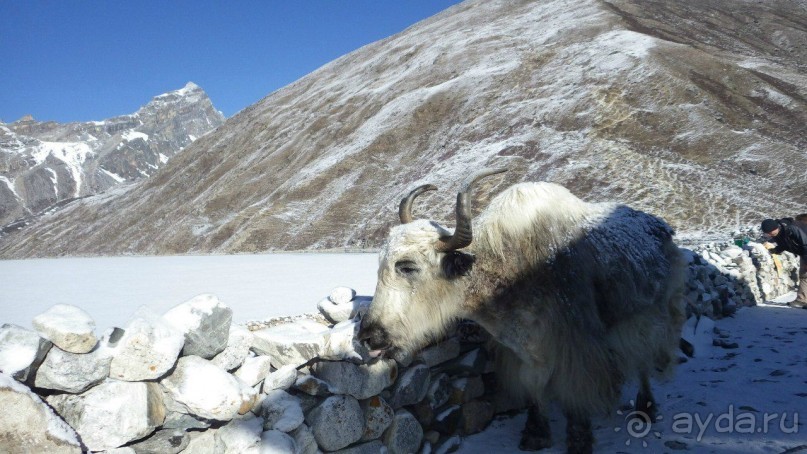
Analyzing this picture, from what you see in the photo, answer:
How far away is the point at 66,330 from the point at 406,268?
7.19 feet

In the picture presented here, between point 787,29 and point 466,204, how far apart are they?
64714 millimetres

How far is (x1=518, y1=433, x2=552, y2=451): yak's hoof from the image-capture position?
4.20 metres

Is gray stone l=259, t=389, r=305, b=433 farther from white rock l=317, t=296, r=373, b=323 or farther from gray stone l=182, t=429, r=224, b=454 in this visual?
white rock l=317, t=296, r=373, b=323

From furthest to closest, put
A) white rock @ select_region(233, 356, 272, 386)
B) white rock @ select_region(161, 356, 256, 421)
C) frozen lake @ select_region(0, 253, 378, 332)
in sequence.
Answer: frozen lake @ select_region(0, 253, 378, 332)
white rock @ select_region(233, 356, 272, 386)
white rock @ select_region(161, 356, 256, 421)

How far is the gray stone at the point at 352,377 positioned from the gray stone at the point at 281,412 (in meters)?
0.30

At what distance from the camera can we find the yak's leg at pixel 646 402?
15.4 feet

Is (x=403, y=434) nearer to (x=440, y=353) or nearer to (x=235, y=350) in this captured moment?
(x=440, y=353)

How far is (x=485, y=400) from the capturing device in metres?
4.71

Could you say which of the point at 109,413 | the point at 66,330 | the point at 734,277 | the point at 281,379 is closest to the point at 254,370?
the point at 281,379

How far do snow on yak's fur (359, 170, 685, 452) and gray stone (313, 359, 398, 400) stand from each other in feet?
0.64

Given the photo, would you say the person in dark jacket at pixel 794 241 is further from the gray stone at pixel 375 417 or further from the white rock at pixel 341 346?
the white rock at pixel 341 346

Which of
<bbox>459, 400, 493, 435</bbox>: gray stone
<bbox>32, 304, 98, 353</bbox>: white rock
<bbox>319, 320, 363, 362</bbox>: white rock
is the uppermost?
<bbox>32, 304, 98, 353</bbox>: white rock

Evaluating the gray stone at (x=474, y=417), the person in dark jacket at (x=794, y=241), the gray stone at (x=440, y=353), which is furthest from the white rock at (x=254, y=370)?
the person in dark jacket at (x=794, y=241)

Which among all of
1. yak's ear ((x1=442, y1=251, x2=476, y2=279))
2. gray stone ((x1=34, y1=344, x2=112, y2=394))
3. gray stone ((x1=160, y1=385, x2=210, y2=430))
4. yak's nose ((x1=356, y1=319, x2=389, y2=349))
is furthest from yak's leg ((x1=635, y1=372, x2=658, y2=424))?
gray stone ((x1=34, y1=344, x2=112, y2=394))
